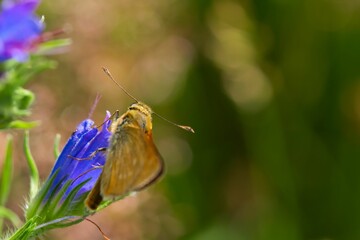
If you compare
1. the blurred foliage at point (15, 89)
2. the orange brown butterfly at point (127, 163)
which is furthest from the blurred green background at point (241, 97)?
the blurred foliage at point (15, 89)

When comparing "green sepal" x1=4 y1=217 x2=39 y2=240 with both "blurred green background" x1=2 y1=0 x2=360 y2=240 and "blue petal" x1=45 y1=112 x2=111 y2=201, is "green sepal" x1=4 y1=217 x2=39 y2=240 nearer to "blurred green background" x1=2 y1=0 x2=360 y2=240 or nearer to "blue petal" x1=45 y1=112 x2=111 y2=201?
"blue petal" x1=45 y1=112 x2=111 y2=201

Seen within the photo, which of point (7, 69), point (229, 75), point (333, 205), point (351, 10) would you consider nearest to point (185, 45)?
point (229, 75)

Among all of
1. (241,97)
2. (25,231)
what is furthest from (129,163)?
(241,97)

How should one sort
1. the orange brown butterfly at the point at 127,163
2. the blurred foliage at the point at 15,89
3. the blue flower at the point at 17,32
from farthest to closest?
the orange brown butterfly at the point at 127,163 < the blurred foliage at the point at 15,89 < the blue flower at the point at 17,32

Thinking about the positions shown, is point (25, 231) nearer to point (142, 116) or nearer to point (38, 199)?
point (38, 199)

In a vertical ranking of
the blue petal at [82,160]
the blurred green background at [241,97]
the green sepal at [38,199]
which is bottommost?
the blurred green background at [241,97]

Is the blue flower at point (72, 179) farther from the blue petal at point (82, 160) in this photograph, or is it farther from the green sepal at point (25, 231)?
the green sepal at point (25, 231)

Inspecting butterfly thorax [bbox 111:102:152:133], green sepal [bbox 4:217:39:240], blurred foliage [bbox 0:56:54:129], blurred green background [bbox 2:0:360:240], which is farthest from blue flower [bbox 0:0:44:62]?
blurred green background [bbox 2:0:360:240]
